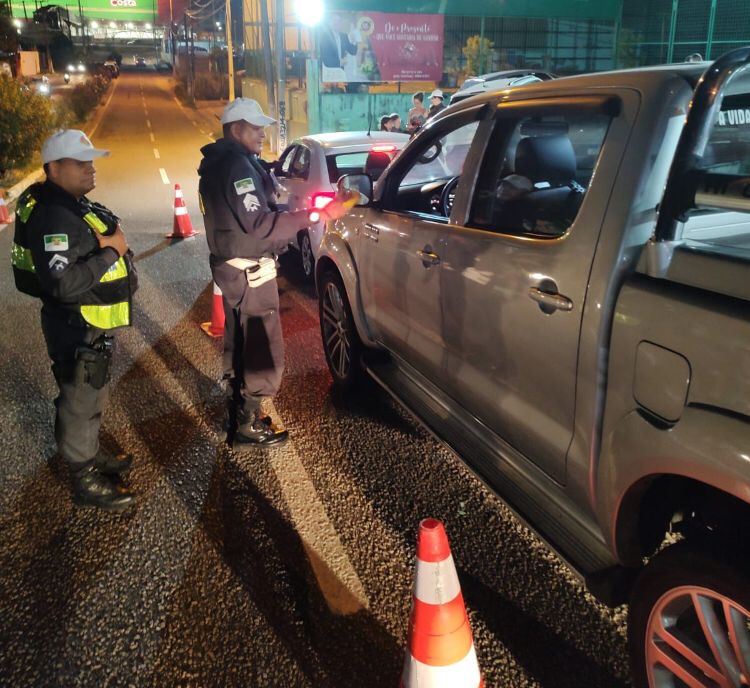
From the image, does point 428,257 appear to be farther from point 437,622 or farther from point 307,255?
point 307,255

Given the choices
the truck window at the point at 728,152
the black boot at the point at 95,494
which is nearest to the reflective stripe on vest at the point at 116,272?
the black boot at the point at 95,494

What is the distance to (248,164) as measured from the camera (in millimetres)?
3811

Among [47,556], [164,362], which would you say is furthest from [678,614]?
[164,362]

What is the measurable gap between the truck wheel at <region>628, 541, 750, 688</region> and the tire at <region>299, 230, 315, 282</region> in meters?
5.96

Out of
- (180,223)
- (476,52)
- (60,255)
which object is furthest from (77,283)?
(476,52)

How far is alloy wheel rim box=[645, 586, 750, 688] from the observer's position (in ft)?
6.27

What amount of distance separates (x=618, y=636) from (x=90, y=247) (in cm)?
273

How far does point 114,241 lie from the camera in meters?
3.28

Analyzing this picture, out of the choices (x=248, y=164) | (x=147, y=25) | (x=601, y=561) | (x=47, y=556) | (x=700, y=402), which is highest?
(x=147, y=25)

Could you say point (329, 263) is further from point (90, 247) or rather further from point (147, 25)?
point (147, 25)

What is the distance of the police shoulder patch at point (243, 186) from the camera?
3.72 m

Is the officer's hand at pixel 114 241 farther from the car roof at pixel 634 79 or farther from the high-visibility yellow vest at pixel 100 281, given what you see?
the car roof at pixel 634 79

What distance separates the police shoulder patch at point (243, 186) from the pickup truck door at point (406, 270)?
2.47 ft

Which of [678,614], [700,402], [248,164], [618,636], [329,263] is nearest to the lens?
[700,402]
